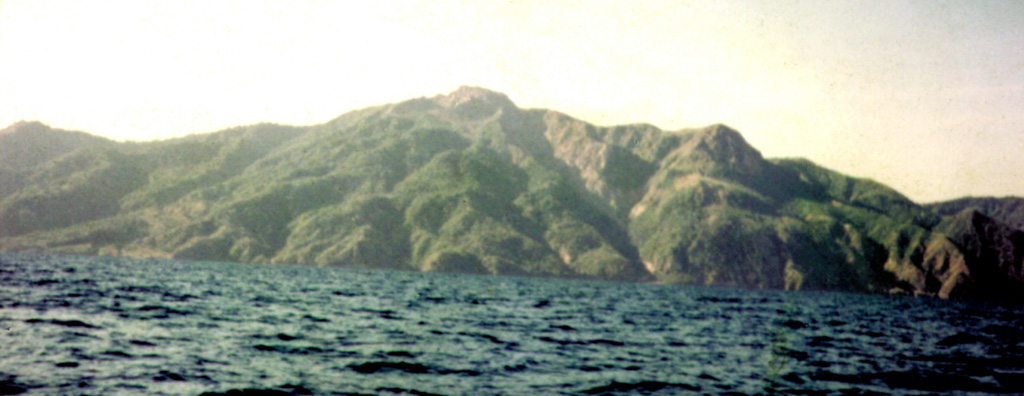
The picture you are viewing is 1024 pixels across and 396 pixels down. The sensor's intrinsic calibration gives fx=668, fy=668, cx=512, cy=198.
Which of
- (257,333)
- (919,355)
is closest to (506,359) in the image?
(257,333)

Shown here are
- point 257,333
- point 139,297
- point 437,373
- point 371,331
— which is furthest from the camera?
point 139,297

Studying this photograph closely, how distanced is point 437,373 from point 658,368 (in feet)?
31.6

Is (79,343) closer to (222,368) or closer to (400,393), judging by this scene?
(222,368)

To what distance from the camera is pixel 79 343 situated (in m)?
26.2

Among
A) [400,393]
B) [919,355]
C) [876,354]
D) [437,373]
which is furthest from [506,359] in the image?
[919,355]

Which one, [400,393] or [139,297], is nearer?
[400,393]

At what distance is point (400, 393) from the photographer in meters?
20.5

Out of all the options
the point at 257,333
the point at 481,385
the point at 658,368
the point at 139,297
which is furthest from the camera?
the point at 139,297

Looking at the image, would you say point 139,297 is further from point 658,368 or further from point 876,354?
point 876,354

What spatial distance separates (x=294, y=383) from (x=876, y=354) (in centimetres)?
3201

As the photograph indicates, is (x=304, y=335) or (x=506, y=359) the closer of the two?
(x=506, y=359)

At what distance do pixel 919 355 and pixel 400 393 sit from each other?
31932mm

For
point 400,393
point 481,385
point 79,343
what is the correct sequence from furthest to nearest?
point 79,343
point 481,385
point 400,393

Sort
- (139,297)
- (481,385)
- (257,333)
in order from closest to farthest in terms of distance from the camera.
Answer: (481,385) < (257,333) < (139,297)
